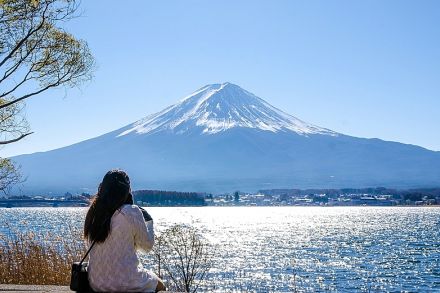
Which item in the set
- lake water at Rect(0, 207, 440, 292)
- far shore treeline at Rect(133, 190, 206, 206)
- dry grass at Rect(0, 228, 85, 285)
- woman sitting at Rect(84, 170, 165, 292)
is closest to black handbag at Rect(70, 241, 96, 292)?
woman sitting at Rect(84, 170, 165, 292)

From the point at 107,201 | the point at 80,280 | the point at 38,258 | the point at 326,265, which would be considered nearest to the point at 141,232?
the point at 107,201

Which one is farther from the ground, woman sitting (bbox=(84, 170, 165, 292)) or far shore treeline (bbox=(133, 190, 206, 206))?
far shore treeline (bbox=(133, 190, 206, 206))

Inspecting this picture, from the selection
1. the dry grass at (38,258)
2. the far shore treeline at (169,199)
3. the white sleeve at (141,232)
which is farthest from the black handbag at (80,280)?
the far shore treeline at (169,199)

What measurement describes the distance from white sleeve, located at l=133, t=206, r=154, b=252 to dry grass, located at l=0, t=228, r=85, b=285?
5434mm

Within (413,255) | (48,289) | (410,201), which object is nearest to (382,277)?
(413,255)

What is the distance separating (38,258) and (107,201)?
596 centimetres

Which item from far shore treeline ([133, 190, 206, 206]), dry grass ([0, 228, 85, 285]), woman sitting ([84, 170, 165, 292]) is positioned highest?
far shore treeline ([133, 190, 206, 206])

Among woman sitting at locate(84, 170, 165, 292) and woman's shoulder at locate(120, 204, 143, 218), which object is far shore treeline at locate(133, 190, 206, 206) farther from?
woman's shoulder at locate(120, 204, 143, 218)

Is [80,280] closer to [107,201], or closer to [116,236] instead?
[116,236]

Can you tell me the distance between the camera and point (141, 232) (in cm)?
547

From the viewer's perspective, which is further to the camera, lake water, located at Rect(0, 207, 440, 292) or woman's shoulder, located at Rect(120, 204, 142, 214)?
lake water, located at Rect(0, 207, 440, 292)

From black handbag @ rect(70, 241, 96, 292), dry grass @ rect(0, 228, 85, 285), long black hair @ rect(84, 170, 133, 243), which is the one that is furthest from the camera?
dry grass @ rect(0, 228, 85, 285)

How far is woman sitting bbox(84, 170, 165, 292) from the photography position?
5.42 meters

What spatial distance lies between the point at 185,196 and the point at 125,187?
458 feet
